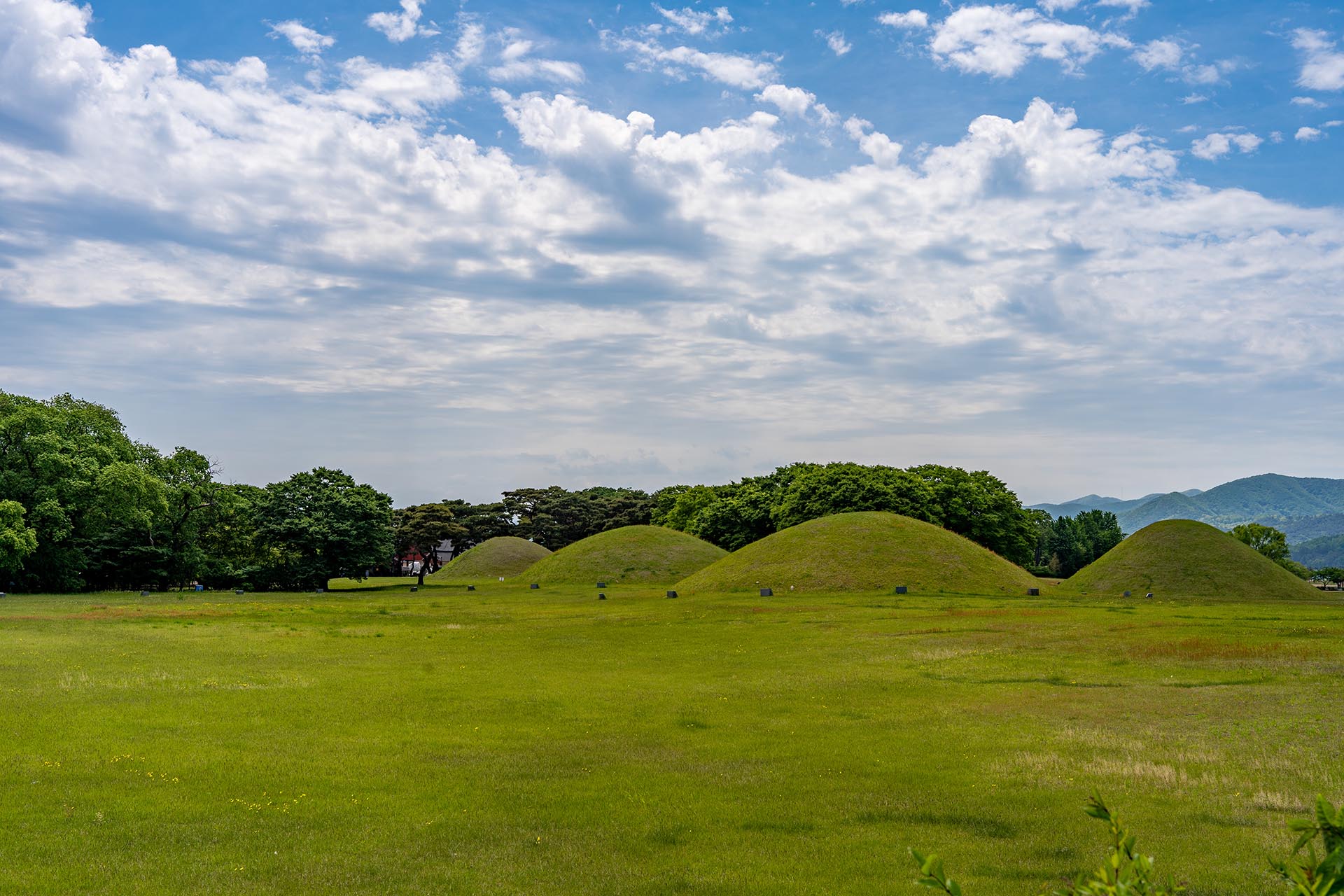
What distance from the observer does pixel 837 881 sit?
1524cm

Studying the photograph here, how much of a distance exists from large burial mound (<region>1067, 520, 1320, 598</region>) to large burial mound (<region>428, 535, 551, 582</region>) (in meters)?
89.0

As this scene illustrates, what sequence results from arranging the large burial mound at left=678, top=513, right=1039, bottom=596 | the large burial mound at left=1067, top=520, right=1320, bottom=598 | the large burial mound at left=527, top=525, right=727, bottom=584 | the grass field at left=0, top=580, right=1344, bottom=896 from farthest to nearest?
the large burial mound at left=527, top=525, right=727, bottom=584
the large burial mound at left=1067, top=520, right=1320, bottom=598
the large burial mound at left=678, top=513, right=1039, bottom=596
the grass field at left=0, top=580, right=1344, bottom=896

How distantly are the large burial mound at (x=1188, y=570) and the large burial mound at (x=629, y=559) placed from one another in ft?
174

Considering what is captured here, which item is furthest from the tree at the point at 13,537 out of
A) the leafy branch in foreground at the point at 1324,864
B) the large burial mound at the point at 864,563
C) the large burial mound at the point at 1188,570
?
the large burial mound at the point at 1188,570

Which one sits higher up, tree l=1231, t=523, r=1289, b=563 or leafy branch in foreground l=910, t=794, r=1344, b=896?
leafy branch in foreground l=910, t=794, r=1344, b=896

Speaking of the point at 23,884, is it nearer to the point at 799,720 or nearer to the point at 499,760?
the point at 499,760

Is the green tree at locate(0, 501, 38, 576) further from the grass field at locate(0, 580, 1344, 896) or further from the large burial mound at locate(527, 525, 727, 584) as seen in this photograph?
the large burial mound at locate(527, 525, 727, 584)

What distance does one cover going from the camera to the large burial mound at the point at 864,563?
99312 mm

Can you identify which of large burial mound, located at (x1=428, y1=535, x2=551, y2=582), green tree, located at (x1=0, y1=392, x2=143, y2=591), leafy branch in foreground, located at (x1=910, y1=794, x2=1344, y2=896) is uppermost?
green tree, located at (x1=0, y1=392, x2=143, y2=591)

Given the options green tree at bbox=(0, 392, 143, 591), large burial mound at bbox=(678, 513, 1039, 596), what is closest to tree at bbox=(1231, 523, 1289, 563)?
large burial mound at bbox=(678, 513, 1039, 596)

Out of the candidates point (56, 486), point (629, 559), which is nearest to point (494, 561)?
point (629, 559)

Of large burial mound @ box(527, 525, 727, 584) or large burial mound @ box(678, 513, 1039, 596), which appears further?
large burial mound @ box(527, 525, 727, 584)

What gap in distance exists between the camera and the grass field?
15.9 metres

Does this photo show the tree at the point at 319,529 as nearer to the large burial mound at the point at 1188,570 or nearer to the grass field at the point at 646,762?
the grass field at the point at 646,762
